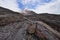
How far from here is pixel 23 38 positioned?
66.8 feet

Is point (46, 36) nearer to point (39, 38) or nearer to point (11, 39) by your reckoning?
point (39, 38)

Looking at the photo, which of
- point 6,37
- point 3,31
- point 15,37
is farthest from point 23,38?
point 3,31

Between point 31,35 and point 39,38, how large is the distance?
147 cm

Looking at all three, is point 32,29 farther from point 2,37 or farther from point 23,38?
point 2,37

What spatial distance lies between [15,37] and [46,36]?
218 inches

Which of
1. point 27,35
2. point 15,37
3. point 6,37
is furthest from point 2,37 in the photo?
point 27,35

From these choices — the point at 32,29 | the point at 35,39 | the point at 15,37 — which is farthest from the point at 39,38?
the point at 15,37

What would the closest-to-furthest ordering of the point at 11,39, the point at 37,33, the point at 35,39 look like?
the point at 11,39, the point at 35,39, the point at 37,33

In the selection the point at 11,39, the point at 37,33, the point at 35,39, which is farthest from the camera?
the point at 37,33

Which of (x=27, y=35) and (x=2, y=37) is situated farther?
(x=27, y=35)

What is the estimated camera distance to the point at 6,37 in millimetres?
19625

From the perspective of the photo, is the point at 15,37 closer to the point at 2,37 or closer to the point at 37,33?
the point at 2,37

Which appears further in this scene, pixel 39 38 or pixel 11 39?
pixel 39 38

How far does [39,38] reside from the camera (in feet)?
74.1
